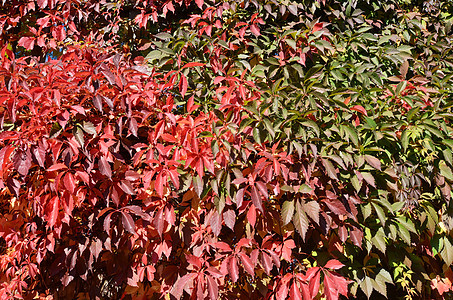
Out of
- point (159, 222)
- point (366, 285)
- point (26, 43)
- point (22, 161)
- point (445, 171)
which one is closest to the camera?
point (22, 161)

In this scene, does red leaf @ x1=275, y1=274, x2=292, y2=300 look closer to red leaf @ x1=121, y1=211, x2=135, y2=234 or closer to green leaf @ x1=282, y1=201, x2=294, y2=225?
green leaf @ x1=282, y1=201, x2=294, y2=225

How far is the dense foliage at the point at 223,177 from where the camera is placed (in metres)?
1.67

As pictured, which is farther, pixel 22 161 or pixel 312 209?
pixel 312 209

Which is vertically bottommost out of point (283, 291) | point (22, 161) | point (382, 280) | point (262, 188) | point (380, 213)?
point (382, 280)

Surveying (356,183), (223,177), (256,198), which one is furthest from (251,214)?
(356,183)

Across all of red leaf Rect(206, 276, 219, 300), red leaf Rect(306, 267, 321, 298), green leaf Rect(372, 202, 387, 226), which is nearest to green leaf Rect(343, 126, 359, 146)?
green leaf Rect(372, 202, 387, 226)

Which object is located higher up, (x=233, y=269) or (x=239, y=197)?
(x=239, y=197)

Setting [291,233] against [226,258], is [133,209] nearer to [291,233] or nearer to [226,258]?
[226,258]

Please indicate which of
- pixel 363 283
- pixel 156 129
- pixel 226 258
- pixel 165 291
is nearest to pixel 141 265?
pixel 165 291

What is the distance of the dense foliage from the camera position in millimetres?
1673

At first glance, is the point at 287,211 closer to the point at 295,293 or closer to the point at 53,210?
the point at 295,293

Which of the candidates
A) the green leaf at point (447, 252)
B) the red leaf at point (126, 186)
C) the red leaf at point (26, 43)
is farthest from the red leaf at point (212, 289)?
the red leaf at point (26, 43)

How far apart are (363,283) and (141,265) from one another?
120 cm

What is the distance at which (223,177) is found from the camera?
173 cm
